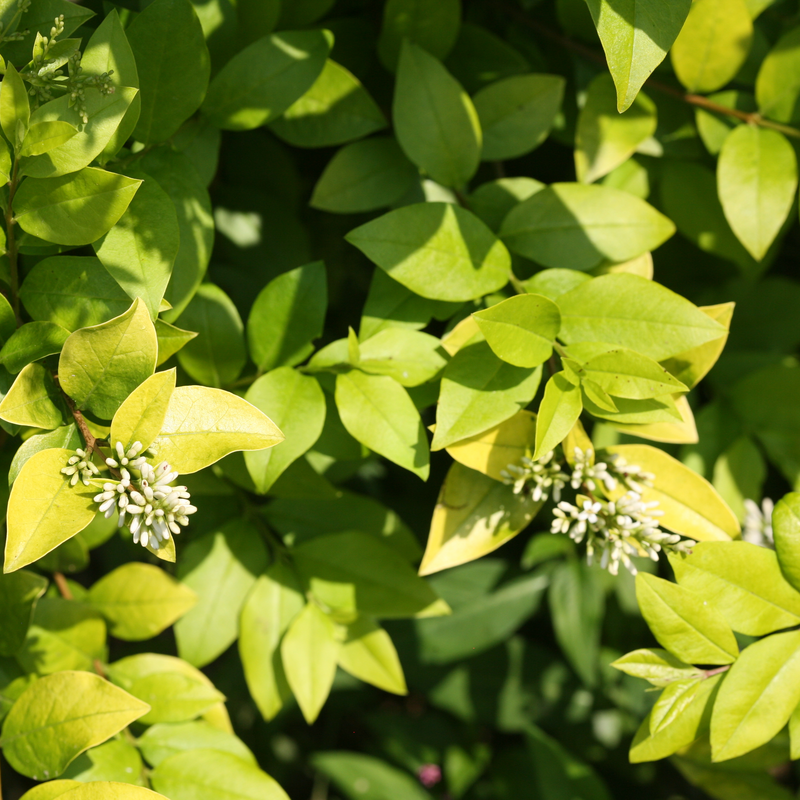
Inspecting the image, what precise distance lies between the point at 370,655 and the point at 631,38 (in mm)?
986

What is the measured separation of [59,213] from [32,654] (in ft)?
2.20

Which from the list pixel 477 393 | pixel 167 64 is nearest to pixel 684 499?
pixel 477 393

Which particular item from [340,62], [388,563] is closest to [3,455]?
[388,563]

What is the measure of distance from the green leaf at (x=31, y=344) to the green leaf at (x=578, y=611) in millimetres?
1269

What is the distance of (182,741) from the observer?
1067 mm

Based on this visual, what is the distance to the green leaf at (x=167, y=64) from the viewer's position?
0.87 metres

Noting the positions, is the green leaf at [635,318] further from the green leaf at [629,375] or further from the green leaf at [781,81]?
the green leaf at [781,81]

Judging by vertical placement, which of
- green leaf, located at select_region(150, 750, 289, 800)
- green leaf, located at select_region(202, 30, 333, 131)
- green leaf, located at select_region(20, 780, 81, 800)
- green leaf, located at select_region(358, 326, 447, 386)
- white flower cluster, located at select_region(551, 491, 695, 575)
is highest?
green leaf, located at select_region(202, 30, 333, 131)

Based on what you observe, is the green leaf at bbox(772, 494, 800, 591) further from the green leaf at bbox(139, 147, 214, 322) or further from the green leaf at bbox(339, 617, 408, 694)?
the green leaf at bbox(139, 147, 214, 322)

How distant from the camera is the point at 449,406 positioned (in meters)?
0.87

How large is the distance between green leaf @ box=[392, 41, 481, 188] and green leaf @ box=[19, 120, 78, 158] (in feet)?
1.61

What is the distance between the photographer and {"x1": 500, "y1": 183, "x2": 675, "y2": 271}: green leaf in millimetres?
1067

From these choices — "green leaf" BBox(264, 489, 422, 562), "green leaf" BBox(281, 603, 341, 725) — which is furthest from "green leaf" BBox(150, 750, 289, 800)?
"green leaf" BBox(264, 489, 422, 562)

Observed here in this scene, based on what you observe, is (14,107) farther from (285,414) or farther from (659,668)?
(659,668)
